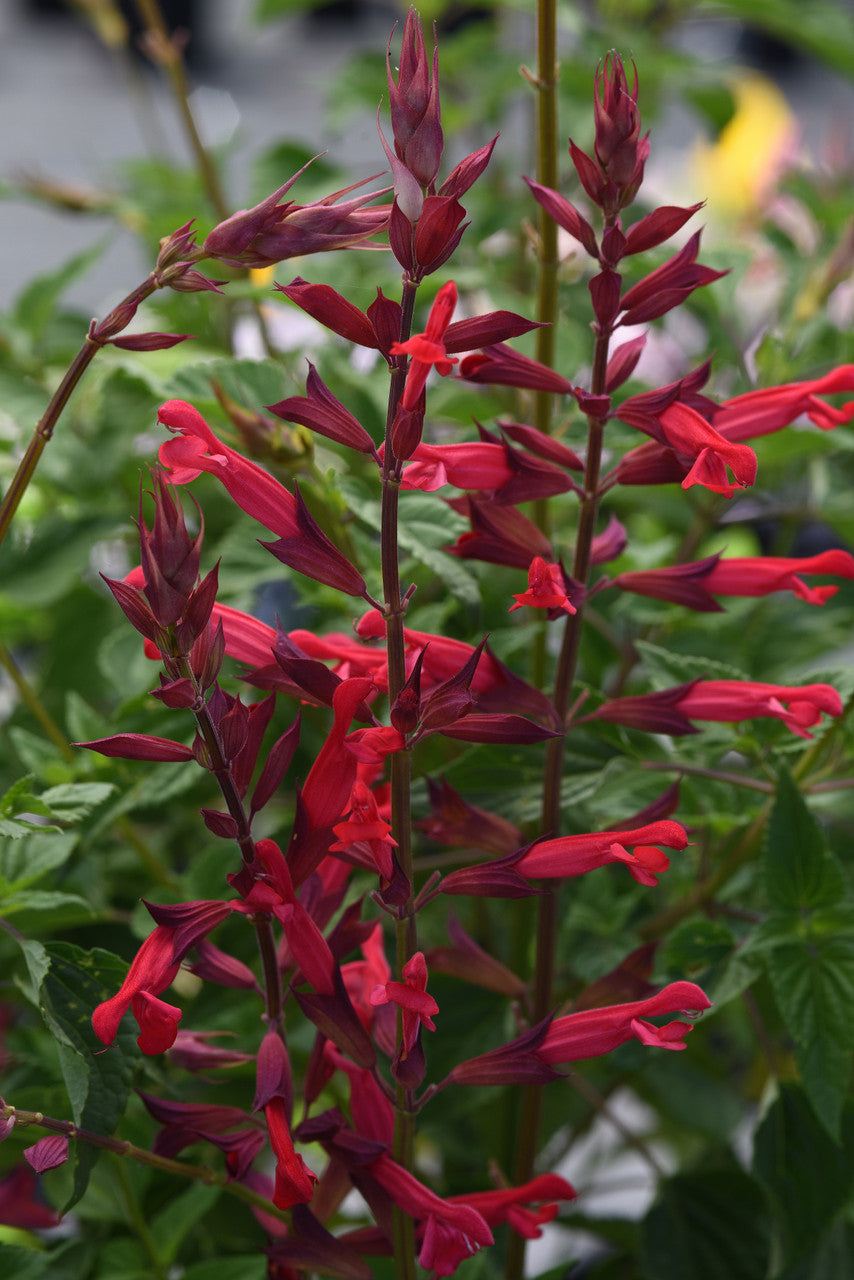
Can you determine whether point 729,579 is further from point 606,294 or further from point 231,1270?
point 231,1270

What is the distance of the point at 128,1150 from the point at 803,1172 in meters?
0.27

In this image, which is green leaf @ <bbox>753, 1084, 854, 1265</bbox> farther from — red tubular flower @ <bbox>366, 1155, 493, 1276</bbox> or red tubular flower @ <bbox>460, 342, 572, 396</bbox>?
red tubular flower @ <bbox>460, 342, 572, 396</bbox>

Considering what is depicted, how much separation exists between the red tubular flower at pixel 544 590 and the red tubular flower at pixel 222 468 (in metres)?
0.07

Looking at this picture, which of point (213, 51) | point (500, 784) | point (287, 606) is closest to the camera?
point (500, 784)

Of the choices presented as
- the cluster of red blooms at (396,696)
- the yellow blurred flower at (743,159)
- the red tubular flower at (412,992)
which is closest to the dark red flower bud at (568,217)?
the cluster of red blooms at (396,696)

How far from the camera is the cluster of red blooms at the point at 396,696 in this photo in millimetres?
301

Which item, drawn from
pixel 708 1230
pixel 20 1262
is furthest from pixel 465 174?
pixel 708 1230

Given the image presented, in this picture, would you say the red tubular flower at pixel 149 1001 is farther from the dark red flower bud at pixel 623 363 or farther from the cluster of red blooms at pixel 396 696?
the dark red flower bud at pixel 623 363

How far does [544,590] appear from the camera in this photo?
1.12 ft

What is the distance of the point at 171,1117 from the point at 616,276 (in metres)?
0.28

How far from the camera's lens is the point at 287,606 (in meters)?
0.66

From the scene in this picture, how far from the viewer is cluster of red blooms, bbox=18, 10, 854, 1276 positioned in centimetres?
30

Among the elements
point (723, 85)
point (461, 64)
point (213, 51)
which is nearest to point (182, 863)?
point (461, 64)

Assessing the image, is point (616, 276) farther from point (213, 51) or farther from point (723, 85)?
point (213, 51)
